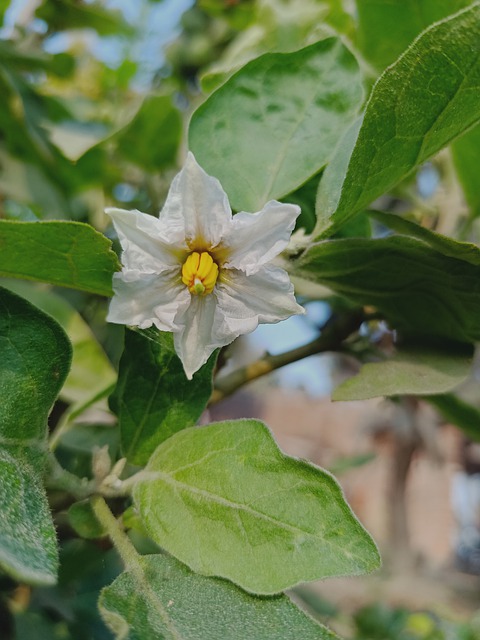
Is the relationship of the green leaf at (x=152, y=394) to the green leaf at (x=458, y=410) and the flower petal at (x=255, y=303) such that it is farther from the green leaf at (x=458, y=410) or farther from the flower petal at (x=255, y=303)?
the green leaf at (x=458, y=410)

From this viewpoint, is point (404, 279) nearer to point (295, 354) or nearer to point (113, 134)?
point (295, 354)

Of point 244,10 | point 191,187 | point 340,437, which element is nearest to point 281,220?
point 191,187

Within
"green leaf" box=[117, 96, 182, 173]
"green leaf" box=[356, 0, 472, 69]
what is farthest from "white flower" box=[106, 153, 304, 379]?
"green leaf" box=[117, 96, 182, 173]

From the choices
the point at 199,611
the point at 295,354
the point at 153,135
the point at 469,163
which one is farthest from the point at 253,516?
the point at 153,135

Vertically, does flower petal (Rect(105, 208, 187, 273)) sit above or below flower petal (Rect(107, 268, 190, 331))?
above

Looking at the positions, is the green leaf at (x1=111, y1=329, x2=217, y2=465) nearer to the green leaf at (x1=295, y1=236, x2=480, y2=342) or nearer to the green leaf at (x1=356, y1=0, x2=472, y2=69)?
the green leaf at (x1=295, y1=236, x2=480, y2=342)

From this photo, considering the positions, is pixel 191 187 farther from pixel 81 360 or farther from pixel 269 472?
pixel 81 360

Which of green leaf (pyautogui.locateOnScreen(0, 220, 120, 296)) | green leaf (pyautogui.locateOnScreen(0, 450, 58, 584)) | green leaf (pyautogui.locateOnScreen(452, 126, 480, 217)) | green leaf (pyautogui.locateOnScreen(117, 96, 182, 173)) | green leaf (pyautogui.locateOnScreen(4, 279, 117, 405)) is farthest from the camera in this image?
green leaf (pyautogui.locateOnScreen(117, 96, 182, 173))
